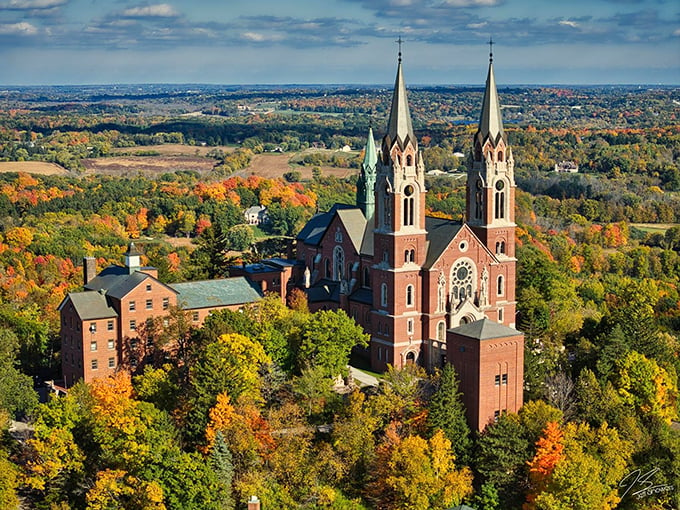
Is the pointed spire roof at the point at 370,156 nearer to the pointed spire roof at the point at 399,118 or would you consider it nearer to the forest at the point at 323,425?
the pointed spire roof at the point at 399,118

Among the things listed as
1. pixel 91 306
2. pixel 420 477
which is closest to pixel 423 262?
pixel 420 477

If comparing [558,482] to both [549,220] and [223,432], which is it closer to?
[223,432]

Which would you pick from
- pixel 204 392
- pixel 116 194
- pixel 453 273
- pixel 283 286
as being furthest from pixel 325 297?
pixel 116 194

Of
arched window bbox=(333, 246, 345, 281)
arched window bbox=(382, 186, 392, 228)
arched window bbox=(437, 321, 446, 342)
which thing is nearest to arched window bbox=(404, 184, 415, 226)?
arched window bbox=(382, 186, 392, 228)

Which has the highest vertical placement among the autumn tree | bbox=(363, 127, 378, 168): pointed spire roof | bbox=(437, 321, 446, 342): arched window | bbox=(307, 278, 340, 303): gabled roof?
bbox=(363, 127, 378, 168): pointed spire roof

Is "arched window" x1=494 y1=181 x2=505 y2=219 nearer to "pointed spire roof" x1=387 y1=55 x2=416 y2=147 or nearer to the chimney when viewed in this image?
"pointed spire roof" x1=387 y1=55 x2=416 y2=147

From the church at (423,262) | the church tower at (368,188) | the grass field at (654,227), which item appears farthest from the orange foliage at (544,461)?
the grass field at (654,227)
